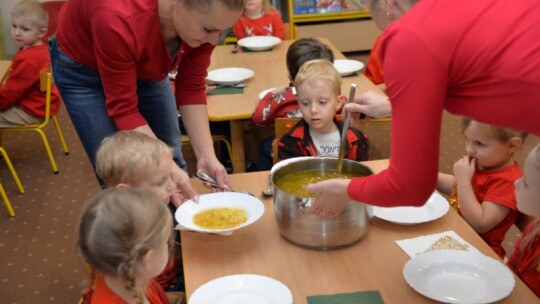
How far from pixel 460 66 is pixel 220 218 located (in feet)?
2.57

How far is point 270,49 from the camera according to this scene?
3.72m

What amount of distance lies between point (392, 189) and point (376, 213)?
483mm

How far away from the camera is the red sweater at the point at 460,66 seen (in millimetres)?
1081

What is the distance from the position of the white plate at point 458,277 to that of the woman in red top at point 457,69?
1.08ft

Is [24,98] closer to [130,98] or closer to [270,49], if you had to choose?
[270,49]

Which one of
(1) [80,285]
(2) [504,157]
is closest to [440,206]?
(2) [504,157]

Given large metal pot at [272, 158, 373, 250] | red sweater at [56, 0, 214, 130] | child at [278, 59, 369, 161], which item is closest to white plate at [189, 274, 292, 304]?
large metal pot at [272, 158, 373, 250]

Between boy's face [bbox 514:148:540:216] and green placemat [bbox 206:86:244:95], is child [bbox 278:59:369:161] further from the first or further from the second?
boy's face [bbox 514:148:540:216]

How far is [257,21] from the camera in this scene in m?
4.39

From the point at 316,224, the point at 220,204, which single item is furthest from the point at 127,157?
the point at 316,224

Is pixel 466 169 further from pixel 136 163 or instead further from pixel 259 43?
pixel 259 43

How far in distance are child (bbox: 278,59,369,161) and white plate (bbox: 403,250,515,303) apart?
932mm

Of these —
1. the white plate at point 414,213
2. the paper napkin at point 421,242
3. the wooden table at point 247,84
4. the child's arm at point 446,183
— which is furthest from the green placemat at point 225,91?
the paper napkin at point 421,242

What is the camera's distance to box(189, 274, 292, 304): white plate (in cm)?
135
